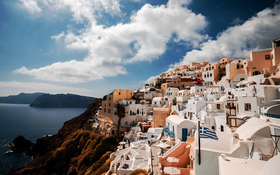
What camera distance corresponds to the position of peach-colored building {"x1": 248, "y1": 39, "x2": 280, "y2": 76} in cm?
2484

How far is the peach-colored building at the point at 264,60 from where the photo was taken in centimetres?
2484

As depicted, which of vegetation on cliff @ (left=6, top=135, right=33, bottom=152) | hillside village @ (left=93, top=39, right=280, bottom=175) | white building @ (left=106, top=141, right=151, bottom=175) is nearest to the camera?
hillside village @ (left=93, top=39, right=280, bottom=175)

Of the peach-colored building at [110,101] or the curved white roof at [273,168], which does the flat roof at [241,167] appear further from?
the peach-colored building at [110,101]

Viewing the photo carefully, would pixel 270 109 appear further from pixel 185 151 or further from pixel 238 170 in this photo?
pixel 238 170

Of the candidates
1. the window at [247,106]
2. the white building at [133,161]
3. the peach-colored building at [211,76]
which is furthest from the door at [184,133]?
the peach-colored building at [211,76]

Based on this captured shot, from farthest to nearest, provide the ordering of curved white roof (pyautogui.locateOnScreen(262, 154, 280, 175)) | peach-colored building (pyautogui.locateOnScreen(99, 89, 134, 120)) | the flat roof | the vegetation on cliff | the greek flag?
the vegetation on cliff → peach-colored building (pyautogui.locateOnScreen(99, 89, 134, 120)) → the greek flag → the flat roof → curved white roof (pyautogui.locateOnScreen(262, 154, 280, 175))

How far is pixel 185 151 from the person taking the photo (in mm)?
12672

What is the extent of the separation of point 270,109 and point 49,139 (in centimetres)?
6135

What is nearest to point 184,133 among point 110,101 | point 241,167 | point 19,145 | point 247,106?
point 247,106

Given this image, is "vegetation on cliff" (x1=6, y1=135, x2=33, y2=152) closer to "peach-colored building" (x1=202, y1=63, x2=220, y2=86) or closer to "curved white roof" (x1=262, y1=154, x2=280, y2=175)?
"curved white roof" (x1=262, y1=154, x2=280, y2=175)

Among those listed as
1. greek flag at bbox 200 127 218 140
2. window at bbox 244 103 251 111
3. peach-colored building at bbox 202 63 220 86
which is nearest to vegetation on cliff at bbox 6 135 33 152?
greek flag at bbox 200 127 218 140

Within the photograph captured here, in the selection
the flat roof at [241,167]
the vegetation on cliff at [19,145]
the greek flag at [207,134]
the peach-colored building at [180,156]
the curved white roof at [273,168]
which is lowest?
the vegetation on cliff at [19,145]

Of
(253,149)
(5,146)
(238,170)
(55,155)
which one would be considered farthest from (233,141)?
(5,146)

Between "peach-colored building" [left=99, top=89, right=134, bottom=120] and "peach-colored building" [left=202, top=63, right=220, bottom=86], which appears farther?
"peach-colored building" [left=202, top=63, right=220, bottom=86]
